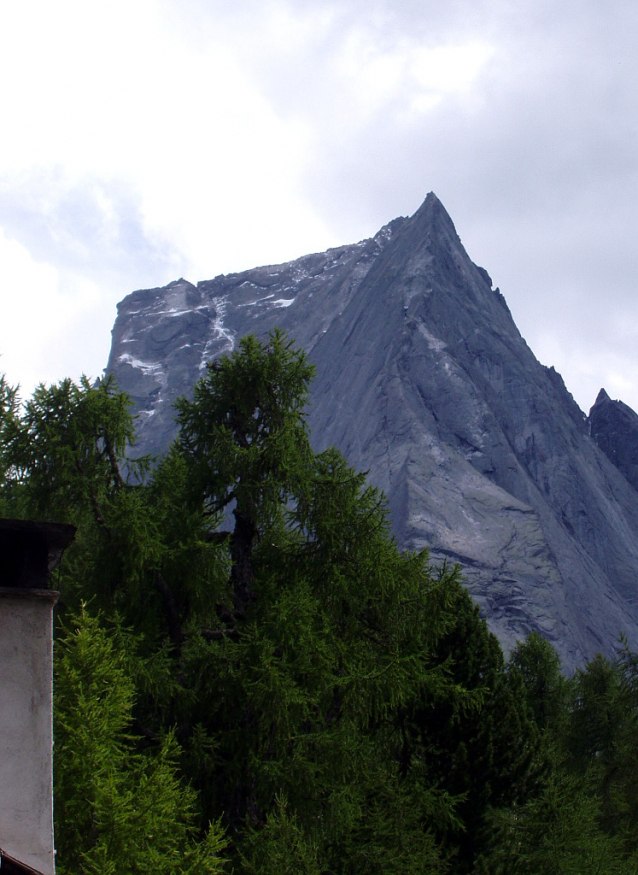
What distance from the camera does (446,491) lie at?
80.2 metres

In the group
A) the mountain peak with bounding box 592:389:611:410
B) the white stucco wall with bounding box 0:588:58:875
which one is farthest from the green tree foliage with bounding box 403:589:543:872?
the mountain peak with bounding box 592:389:611:410

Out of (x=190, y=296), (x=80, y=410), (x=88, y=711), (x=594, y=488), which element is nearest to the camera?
(x=88, y=711)

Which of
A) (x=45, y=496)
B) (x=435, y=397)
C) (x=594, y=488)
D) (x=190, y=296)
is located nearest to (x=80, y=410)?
(x=45, y=496)

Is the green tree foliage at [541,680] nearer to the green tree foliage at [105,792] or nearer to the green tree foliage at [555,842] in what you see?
the green tree foliage at [555,842]

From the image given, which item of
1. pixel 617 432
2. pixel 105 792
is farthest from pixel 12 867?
pixel 617 432

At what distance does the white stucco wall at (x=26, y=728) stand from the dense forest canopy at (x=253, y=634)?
3.53 meters

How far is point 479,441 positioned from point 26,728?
280 feet

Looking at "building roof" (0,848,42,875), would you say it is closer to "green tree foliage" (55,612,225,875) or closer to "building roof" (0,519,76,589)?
"building roof" (0,519,76,589)

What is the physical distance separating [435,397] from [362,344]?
682 inches

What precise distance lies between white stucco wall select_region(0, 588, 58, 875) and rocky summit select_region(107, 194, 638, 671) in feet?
178

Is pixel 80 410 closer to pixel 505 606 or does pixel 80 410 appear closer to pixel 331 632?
pixel 331 632

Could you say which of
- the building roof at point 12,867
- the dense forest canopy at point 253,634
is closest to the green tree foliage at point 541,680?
the dense forest canopy at point 253,634

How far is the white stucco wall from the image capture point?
21.3 ft

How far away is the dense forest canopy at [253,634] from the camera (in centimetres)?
1248
